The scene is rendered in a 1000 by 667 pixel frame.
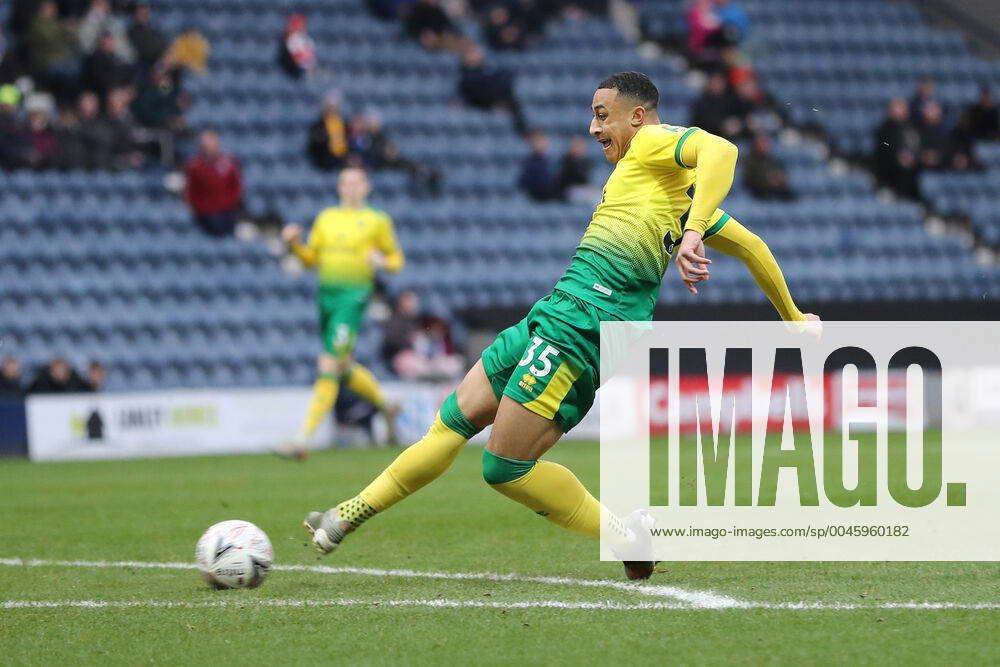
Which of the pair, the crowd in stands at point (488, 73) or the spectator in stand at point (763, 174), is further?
the spectator in stand at point (763, 174)

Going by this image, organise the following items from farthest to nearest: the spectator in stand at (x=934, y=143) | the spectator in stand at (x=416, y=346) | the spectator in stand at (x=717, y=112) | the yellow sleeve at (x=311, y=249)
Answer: the spectator in stand at (x=934, y=143) → the spectator in stand at (x=717, y=112) → the spectator in stand at (x=416, y=346) → the yellow sleeve at (x=311, y=249)

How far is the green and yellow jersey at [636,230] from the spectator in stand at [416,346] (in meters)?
11.7

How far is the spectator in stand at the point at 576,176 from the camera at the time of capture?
70.7 ft

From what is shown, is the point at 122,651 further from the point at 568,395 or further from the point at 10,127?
the point at 10,127

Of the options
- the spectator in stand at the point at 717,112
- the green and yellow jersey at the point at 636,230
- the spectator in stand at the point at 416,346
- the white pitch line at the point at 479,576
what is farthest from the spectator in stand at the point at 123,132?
the green and yellow jersey at the point at 636,230

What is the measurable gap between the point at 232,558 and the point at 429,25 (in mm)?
16695

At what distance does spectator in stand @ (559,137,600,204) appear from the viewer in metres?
21.6

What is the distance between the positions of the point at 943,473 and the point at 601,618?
687 centimetres

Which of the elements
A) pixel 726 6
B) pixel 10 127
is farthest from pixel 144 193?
pixel 726 6

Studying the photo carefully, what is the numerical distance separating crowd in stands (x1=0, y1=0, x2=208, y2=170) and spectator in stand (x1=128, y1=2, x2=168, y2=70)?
0.04 feet

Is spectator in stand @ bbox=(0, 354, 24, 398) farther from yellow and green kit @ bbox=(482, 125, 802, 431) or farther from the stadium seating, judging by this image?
yellow and green kit @ bbox=(482, 125, 802, 431)

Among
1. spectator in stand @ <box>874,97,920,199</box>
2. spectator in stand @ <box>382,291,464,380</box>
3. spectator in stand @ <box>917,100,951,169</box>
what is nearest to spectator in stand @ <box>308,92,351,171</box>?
spectator in stand @ <box>382,291,464,380</box>

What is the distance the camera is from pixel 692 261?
6008 mm

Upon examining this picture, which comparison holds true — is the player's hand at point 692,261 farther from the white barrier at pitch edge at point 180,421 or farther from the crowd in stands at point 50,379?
the crowd in stands at point 50,379
